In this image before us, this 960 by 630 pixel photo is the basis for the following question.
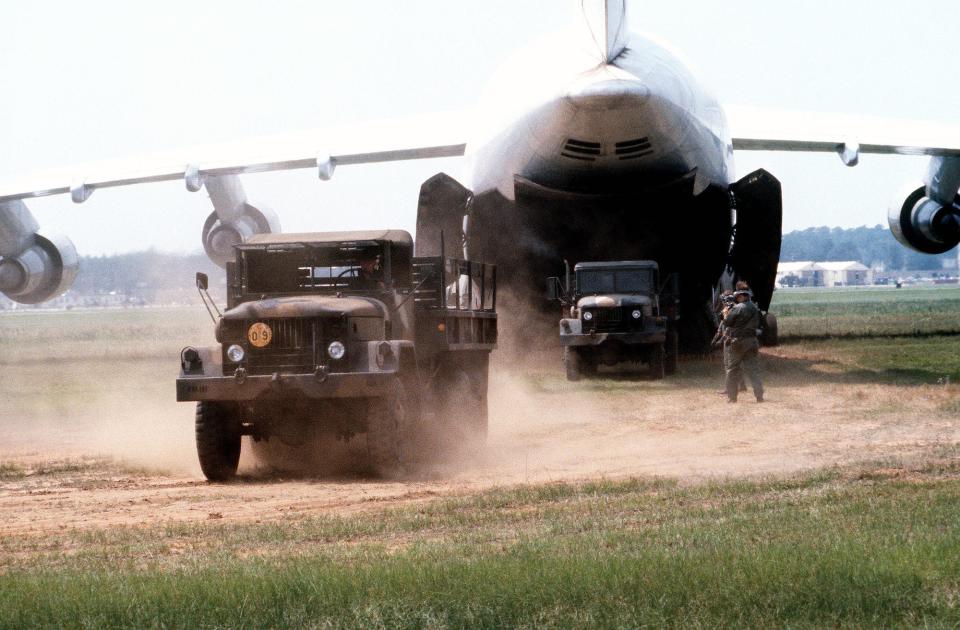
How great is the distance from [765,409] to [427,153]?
1322 cm

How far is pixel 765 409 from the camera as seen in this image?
1998 cm

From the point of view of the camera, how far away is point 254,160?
2984 cm

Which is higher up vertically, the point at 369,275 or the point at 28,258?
the point at 28,258

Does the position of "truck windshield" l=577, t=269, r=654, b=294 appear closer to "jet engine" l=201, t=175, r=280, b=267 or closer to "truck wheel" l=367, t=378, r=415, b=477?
"jet engine" l=201, t=175, r=280, b=267

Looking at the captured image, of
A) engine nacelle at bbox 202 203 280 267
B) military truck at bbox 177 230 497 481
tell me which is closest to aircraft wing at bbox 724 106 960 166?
engine nacelle at bbox 202 203 280 267

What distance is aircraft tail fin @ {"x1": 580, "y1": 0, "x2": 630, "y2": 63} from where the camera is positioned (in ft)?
77.2

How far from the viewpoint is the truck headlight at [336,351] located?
13555mm

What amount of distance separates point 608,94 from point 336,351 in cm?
1105

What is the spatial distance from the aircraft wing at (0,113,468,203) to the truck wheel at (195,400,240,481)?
1531cm

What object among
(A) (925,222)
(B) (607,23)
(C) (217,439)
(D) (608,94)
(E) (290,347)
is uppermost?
(B) (607,23)

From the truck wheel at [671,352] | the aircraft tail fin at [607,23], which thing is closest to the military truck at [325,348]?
the aircraft tail fin at [607,23]

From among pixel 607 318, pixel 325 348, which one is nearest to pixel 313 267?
pixel 325 348

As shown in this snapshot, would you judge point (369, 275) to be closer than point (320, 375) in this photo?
No

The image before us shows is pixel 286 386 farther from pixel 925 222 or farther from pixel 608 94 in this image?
pixel 925 222
